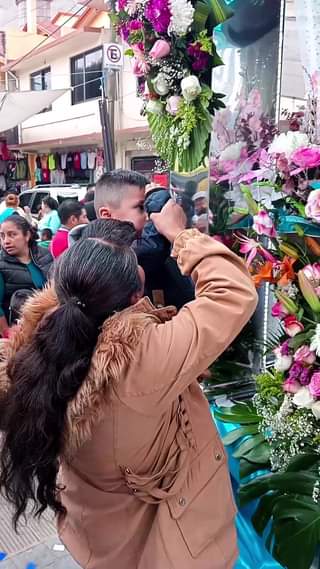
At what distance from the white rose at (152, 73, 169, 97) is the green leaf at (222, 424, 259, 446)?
1299 mm

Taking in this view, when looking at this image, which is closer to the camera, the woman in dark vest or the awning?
the woman in dark vest

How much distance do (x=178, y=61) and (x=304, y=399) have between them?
1326 millimetres

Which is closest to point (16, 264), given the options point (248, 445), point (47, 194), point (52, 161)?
point (248, 445)

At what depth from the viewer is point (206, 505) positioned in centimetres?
128

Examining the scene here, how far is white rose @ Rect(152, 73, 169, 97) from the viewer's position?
194 cm

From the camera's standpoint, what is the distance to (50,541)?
8.57 feet

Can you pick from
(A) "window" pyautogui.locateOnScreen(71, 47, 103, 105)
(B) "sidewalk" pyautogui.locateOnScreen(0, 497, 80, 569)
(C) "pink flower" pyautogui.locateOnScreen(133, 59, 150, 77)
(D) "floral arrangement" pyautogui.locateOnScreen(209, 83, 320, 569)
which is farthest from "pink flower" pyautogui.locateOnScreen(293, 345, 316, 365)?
(A) "window" pyautogui.locateOnScreen(71, 47, 103, 105)

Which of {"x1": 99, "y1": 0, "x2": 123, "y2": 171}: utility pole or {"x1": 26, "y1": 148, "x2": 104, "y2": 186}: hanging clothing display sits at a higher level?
{"x1": 99, "y1": 0, "x2": 123, "y2": 171}: utility pole

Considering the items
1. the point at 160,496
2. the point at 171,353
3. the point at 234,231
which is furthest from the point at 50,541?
the point at 171,353

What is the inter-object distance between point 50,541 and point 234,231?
186 cm

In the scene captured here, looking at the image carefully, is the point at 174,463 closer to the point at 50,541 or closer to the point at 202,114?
the point at 202,114

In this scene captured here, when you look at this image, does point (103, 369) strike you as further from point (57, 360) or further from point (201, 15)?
point (201, 15)

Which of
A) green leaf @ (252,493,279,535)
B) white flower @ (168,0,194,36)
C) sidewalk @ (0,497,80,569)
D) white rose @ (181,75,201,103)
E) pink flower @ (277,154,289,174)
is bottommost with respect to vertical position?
sidewalk @ (0,497,80,569)

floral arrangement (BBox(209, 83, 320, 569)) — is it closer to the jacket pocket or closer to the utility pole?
the jacket pocket
